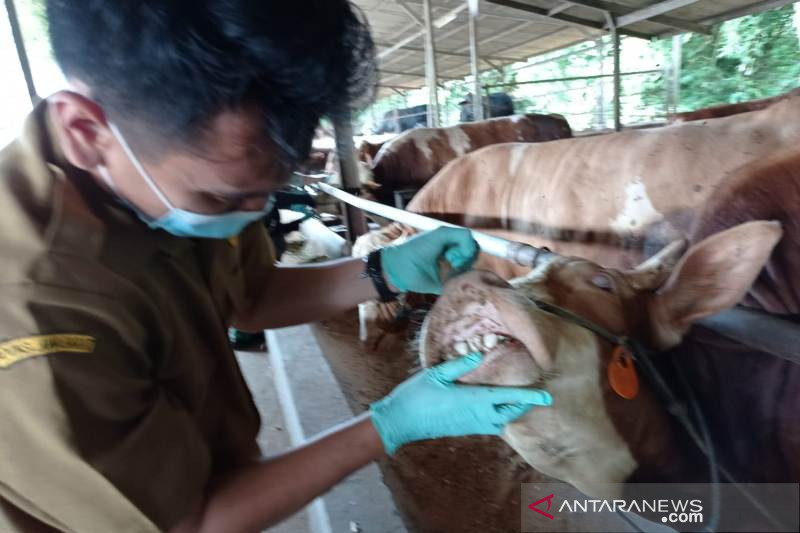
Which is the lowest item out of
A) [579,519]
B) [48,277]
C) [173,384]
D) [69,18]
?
[579,519]

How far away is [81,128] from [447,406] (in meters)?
0.84

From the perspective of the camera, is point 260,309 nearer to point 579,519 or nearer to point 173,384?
point 173,384

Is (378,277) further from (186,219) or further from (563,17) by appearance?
(563,17)

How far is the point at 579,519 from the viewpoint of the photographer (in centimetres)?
167

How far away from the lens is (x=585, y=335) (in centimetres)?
104

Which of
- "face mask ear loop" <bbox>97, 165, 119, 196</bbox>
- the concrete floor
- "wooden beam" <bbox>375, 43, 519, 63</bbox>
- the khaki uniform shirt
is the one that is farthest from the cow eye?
"wooden beam" <bbox>375, 43, 519, 63</bbox>

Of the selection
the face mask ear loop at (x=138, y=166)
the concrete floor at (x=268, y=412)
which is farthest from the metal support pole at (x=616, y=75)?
the face mask ear loop at (x=138, y=166)

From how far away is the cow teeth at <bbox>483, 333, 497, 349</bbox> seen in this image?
1.00m

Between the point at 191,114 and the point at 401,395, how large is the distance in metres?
0.69

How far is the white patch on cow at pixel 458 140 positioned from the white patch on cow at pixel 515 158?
2.48 m

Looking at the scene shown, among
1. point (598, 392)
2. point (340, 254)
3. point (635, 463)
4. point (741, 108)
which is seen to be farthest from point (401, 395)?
point (741, 108)

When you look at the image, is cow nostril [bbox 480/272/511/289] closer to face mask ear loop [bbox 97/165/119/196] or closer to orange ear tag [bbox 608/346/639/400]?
orange ear tag [bbox 608/346/639/400]

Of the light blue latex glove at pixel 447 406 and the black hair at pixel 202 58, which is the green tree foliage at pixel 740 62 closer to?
the light blue latex glove at pixel 447 406

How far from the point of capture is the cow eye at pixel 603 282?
1.20 metres
